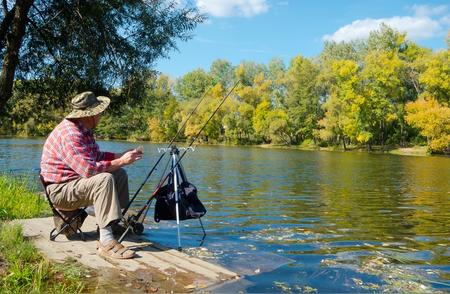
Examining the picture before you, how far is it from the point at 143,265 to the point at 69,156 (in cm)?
145

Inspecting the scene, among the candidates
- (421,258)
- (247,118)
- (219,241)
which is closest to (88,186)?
(219,241)

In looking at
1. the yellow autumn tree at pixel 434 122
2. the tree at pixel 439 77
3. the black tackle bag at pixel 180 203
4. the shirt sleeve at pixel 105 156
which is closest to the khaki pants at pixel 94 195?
the shirt sleeve at pixel 105 156

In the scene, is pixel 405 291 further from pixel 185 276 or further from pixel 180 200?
pixel 180 200

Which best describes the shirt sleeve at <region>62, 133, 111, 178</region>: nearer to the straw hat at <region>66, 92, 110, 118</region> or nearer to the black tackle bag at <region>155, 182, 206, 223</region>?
the straw hat at <region>66, 92, 110, 118</region>

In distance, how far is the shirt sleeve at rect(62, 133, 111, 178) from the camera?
16.3ft

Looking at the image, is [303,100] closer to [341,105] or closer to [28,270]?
[341,105]

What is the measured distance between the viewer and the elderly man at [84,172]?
4.86 meters

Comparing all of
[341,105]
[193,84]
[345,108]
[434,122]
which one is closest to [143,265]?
[434,122]

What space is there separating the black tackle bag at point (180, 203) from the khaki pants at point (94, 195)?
929 mm

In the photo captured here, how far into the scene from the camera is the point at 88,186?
4914 mm

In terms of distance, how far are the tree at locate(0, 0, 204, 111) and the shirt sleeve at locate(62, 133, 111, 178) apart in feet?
14.5

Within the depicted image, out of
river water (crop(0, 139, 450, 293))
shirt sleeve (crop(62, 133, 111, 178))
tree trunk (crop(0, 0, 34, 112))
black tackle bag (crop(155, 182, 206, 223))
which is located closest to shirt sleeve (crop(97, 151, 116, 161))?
shirt sleeve (crop(62, 133, 111, 178))

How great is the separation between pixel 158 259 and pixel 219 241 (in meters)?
2.37

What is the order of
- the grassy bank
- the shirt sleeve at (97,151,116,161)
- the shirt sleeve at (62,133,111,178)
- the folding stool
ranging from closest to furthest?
the grassy bank, the shirt sleeve at (62,133,111,178), the folding stool, the shirt sleeve at (97,151,116,161)
